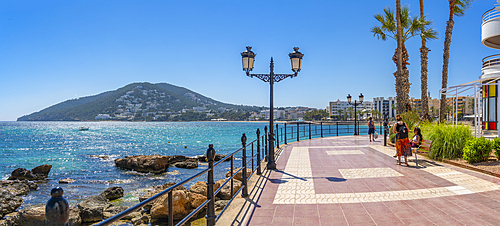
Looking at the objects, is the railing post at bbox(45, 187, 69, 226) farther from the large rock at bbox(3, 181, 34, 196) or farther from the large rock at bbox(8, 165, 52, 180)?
the large rock at bbox(8, 165, 52, 180)

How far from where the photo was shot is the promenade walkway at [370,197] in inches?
162

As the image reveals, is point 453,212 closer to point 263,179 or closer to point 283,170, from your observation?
point 263,179

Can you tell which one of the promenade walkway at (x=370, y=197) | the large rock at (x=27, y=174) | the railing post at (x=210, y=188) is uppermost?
the railing post at (x=210, y=188)

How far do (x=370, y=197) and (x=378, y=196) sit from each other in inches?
6.8

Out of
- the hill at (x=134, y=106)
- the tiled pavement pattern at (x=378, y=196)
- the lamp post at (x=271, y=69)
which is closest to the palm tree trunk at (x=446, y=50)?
the tiled pavement pattern at (x=378, y=196)

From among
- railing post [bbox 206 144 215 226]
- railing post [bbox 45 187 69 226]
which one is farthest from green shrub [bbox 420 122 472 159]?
railing post [bbox 45 187 69 226]

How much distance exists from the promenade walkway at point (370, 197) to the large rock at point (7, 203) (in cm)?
864

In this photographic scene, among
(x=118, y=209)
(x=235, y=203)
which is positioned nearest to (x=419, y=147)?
(x=235, y=203)

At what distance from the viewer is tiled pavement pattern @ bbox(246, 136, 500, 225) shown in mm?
4117

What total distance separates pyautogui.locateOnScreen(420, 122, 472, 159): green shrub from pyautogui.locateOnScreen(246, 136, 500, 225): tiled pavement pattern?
750 millimetres

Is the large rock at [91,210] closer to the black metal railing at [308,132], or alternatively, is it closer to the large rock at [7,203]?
the large rock at [7,203]

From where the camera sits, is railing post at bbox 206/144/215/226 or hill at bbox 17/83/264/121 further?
hill at bbox 17/83/264/121

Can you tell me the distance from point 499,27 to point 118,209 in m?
15.9

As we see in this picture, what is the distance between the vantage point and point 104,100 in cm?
15962
